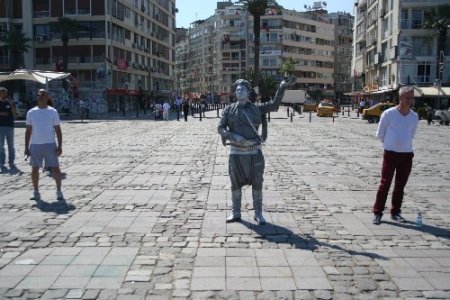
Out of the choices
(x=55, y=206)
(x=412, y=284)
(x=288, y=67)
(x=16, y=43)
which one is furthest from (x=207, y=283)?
(x=288, y=67)

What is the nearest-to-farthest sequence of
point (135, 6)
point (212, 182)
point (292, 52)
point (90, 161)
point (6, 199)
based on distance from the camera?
point (6, 199) < point (212, 182) < point (90, 161) < point (135, 6) < point (292, 52)

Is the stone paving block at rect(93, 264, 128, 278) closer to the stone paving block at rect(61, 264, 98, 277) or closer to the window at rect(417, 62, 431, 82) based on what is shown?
the stone paving block at rect(61, 264, 98, 277)

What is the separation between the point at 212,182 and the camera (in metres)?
9.98

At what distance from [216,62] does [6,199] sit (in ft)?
379

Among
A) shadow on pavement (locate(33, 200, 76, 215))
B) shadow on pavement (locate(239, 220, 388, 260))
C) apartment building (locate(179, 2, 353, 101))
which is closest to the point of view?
shadow on pavement (locate(239, 220, 388, 260))

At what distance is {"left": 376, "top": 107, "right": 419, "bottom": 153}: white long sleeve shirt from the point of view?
682cm

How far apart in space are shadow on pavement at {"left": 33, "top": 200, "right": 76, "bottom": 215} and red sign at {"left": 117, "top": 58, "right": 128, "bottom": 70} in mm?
55497

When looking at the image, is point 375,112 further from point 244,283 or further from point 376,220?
point 244,283

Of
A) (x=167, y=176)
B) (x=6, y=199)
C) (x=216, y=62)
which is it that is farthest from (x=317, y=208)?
(x=216, y=62)

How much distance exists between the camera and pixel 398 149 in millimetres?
6820

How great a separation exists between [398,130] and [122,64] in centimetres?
5839

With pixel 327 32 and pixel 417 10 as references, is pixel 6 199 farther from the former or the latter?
pixel 327 32

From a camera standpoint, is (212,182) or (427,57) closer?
(212,182)

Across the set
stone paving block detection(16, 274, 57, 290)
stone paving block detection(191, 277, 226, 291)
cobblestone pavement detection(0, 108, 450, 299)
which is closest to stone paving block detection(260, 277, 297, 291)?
cobblestone pavement detection(0, 108, 450, 299)
